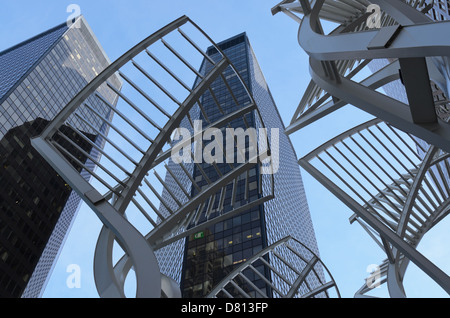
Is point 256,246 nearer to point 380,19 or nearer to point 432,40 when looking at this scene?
point 380,19

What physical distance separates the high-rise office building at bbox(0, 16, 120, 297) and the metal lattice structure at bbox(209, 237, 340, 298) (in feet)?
85.0

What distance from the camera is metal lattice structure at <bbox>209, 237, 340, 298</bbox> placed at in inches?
733

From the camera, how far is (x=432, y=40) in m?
5.53

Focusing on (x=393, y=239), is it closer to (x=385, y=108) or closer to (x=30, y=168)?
(x=385, y=108)

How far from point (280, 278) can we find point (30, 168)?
133 ft

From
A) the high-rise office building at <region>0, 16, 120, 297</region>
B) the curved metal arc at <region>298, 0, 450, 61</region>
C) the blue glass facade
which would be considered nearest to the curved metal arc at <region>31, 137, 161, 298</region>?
the curved metal arc at <region>298, 0, 450, 61</region>

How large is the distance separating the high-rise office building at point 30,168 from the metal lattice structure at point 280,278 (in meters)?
→ 25.9

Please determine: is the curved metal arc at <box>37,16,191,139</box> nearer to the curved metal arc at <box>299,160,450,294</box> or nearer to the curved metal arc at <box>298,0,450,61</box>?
the curved metal arc at <box>298,0,450,61</box>

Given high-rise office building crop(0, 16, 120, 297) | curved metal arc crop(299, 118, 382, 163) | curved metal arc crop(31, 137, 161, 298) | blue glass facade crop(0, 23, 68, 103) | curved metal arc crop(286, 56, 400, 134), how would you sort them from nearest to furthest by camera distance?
curved metal arc crop(31, 137, 161, 298), curved metal arc crop(286, 56, 400, 134), curved metal arc crop(299, 118, 382, 163), high-rise office building crop(0, 16, 120, 297), blue glass facade crop(0, 23, 68, 103)

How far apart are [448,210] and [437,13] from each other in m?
9.10

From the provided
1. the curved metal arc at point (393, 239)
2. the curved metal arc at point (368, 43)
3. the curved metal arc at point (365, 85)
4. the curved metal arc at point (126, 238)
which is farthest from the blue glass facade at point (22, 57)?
the curved metal arc at point (368, 43)

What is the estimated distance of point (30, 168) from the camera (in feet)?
213

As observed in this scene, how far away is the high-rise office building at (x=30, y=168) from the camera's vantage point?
190 ft
